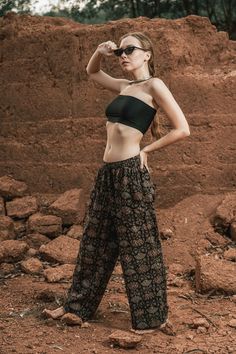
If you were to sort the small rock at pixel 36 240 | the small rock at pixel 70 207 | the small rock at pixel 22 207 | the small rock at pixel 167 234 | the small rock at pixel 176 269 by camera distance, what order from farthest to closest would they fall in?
the small rock at pixel 22 207
the small rock at pixel 70 207
the small rock at pixel 36 240
the small rock at pixel 167 234
the small rock at pixel 176 269

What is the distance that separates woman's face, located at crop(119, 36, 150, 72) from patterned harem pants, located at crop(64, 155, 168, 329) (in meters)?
0.55

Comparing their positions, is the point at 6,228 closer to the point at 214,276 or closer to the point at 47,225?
the point at 47,225

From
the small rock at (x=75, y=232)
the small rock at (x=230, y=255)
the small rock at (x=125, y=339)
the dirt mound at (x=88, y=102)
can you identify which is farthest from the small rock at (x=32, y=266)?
the small rock at (x=125, y=339)

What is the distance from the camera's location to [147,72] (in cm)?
388

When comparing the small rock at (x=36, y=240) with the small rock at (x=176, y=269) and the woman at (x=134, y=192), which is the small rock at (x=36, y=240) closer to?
the small rock at (x=176, y=269)

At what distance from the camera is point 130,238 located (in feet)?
12.5

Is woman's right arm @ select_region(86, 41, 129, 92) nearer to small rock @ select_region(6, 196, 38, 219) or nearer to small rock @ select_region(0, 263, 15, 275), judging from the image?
small rock @ select_region(0, 263, 15, 275)

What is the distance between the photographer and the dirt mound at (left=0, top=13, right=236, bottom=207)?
5.71 metres

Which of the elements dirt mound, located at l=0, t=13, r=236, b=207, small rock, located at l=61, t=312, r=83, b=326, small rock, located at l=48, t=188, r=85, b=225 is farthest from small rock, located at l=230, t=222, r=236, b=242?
small rock, located at l=61, t=312, r=83, b=326

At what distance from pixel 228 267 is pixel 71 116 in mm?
2329

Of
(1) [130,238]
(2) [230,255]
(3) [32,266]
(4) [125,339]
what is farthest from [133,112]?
(3) [32,266]

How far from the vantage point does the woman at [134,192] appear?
3.76 metres

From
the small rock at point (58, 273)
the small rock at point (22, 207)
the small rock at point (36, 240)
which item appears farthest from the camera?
the small rock at point (22, 207)

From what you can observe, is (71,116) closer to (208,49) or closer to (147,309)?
(208,49)
